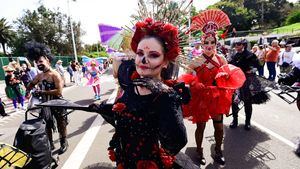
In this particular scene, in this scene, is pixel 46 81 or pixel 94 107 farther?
pixel 46 81

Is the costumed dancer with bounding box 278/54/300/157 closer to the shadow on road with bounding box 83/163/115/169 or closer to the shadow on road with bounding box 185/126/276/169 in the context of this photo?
the shadow on road with bounding box 185/126/276/169

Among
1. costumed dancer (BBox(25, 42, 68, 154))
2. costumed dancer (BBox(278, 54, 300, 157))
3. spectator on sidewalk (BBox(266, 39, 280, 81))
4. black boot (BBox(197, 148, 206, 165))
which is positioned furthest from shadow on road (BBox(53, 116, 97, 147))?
spectator on sidewalk (BBox(266, 39, 280, 81))

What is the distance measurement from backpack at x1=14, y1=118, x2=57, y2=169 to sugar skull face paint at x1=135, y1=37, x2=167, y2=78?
1405 mm

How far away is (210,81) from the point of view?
3.54 m

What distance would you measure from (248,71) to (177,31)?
3.33 metres

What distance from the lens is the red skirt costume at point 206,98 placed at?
11.0 feet

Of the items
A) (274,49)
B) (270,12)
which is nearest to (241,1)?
(270,12)

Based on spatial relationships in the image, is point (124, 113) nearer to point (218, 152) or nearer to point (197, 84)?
point (197, 84)

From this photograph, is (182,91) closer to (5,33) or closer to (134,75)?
(134,75)

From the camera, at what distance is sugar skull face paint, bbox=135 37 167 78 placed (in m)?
1.97

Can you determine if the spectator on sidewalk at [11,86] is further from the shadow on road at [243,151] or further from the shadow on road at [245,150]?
the shadow on road at [245,150]

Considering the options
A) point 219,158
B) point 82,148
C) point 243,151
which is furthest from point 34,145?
point 243,151

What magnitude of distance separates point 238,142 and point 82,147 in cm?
277

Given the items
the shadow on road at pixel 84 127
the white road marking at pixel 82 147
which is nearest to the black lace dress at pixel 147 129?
the white road marking at pixel 82 147
